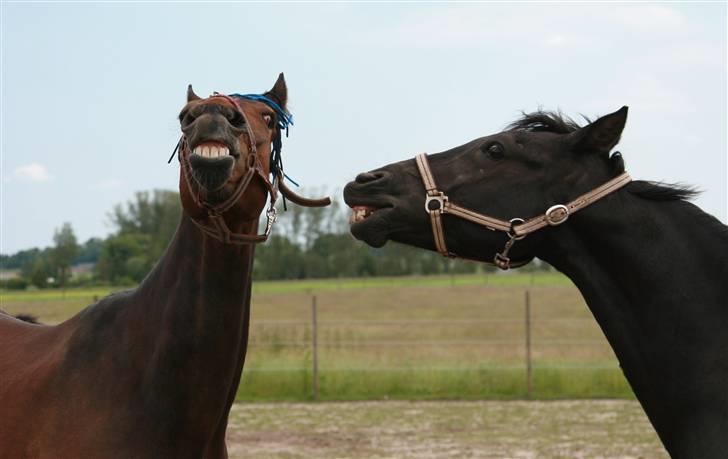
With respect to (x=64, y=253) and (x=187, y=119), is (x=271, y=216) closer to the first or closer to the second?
(x=187, y=119)

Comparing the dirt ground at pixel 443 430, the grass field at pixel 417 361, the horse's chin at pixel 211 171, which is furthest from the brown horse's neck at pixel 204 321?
A: the grass field at pixel 417 361

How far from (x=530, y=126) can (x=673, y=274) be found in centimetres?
86

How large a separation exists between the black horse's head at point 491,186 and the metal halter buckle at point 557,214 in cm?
4

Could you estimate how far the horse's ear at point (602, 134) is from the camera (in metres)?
3.56

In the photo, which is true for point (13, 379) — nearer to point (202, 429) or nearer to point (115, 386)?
point (115, 386)

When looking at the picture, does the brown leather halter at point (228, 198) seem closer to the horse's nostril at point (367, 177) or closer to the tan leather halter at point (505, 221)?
the horse's nostril at point (367, 177)

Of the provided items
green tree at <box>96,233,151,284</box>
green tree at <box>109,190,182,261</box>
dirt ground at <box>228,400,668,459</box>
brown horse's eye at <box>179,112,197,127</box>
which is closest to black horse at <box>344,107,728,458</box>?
brown horse's eye at <box>179,112,197,127</box>

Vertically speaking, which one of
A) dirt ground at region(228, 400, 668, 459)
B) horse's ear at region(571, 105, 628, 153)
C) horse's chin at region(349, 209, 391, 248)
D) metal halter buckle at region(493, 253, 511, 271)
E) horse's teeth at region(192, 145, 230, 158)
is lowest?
dirt ground at region(228, 400, 668, 459)

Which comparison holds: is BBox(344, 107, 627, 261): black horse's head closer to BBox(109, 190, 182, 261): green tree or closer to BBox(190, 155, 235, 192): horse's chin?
BBox(190, 155, 235, 192): horse's chin

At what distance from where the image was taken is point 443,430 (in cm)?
1266

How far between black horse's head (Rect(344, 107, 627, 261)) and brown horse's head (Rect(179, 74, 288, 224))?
0.47 meters

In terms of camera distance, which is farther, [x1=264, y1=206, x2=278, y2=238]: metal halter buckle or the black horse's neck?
[x1=264, y1=206, x2=278, y2=238]: metal halter buckle

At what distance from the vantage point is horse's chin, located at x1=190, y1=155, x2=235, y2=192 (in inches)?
141

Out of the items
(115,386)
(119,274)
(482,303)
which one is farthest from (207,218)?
(482,303)
